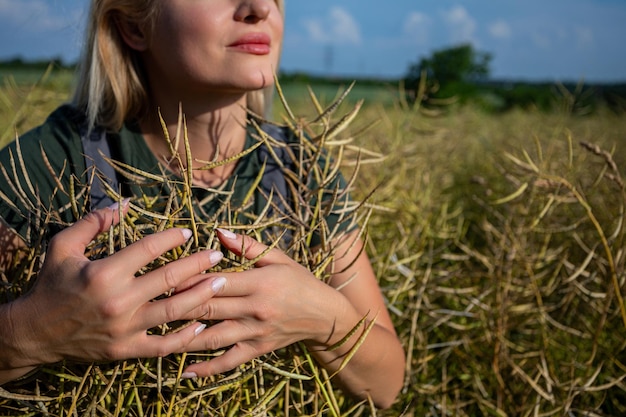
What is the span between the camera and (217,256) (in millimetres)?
664

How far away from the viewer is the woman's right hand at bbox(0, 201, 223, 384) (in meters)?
0.62

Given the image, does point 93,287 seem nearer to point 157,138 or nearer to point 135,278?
point 135,278

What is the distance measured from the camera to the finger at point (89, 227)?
660mm

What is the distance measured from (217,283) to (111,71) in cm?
69

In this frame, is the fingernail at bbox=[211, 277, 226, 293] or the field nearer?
the fingernail at bbox=[211, 277, 226, 293]

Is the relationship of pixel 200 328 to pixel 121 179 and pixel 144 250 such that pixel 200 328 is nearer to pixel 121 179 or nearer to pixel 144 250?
pixel 144 250

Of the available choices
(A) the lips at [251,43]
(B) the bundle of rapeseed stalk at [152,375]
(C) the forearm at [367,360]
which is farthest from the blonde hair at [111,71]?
(C) the forearm at [367,360]

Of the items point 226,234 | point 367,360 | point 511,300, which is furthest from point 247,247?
point 511,300

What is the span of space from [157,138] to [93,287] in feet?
1.99

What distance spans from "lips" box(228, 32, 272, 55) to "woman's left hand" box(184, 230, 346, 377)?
42 cm

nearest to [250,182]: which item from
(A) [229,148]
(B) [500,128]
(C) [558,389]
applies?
(A) [229,148]

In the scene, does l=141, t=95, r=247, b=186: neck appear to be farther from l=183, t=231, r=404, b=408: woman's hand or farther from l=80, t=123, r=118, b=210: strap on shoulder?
l=183, t=231, r=404, b=408: woman's hand

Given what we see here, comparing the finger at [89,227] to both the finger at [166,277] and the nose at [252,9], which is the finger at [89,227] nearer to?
the finger at [166,277]

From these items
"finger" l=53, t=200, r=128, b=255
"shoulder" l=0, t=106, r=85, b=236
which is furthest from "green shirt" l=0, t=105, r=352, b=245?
"finger" l=53, t=200, r=128, b=255
